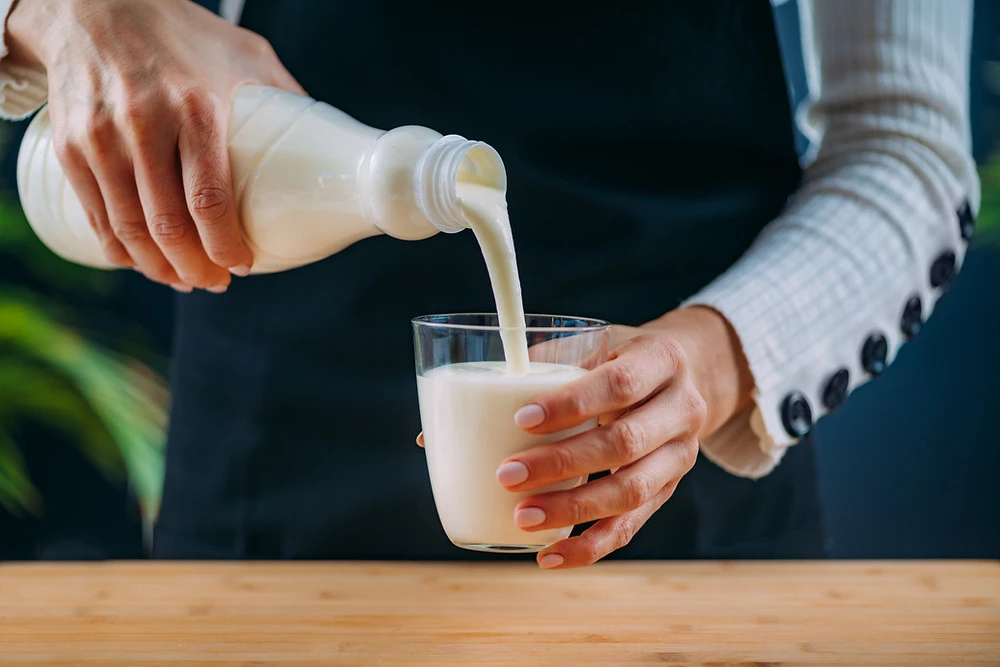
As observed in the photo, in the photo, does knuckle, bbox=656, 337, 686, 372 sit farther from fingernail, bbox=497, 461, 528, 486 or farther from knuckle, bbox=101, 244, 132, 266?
knuckle, bbox=101, 244, 132, 266

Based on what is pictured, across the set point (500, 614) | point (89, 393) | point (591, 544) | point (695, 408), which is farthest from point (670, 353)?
point (89, 393)

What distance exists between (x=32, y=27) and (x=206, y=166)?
0.24m

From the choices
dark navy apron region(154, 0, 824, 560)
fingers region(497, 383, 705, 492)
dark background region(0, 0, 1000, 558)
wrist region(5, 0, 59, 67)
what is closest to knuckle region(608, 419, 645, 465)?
fingers region(497, 383, 705, 492)

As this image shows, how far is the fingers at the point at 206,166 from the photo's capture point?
770mm

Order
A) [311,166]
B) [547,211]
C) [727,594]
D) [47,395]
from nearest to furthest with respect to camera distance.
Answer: [311,166] < [727,594] < [547,211] < [47,395]

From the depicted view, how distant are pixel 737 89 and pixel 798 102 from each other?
5.00 feet

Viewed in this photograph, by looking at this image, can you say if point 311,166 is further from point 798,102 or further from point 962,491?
point 962,491

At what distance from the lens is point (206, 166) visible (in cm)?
77

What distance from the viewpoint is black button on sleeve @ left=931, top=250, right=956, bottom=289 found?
3.74 feet

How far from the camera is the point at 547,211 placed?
116 cm

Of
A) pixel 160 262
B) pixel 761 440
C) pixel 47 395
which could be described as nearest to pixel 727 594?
pixel 761 440

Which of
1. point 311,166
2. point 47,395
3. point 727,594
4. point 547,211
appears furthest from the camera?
point 47,395

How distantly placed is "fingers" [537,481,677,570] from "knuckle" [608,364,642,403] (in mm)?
101

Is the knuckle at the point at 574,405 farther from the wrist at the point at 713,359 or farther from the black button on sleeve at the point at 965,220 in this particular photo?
the black button on sleeve at the point at 965,220
